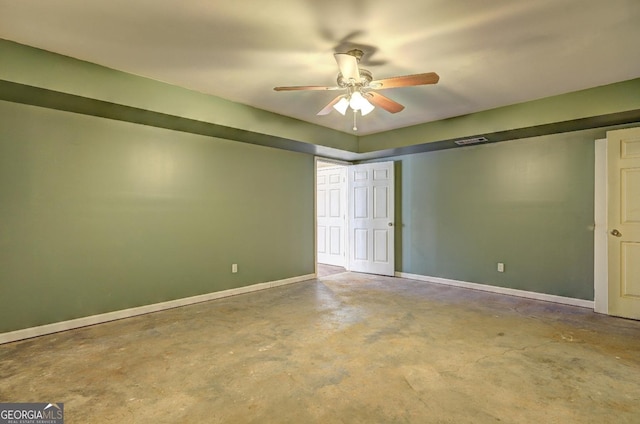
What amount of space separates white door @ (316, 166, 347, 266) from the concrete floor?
349 cm

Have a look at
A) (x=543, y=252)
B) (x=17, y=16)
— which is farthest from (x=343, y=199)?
(x=17, y=16)

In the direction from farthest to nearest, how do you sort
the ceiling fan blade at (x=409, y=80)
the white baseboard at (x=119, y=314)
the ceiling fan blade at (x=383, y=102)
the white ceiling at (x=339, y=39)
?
1. the white baseboard at (x=119, y=314)
2. the ceiling fan blade at (x=383, y=102)
3. the ceiling fan blade at (x=409, y=80)
4. the white ceiling at (x=339, y=39)

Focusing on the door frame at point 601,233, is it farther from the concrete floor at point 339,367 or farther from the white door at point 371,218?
the white door at point 371,218

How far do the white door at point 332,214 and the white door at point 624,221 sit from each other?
4.50 m

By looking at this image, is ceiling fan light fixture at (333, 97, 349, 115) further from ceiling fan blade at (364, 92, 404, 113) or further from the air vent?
→ the air vent

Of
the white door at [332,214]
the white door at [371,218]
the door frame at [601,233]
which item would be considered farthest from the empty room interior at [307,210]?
the white door at [332,214]

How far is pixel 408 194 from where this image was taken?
6012 millimetres

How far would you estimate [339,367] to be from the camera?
257 centimetres

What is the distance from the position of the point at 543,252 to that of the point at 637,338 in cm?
153

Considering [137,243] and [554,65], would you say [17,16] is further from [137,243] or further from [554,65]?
[554,65]

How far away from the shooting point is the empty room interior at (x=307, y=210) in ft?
7.45

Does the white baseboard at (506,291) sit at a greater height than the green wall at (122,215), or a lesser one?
lesser

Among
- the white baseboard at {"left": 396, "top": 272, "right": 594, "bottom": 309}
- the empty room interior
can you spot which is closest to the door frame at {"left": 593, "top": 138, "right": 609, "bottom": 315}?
the empty room interior

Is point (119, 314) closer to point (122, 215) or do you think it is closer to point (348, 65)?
point (122, 215)
